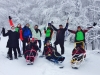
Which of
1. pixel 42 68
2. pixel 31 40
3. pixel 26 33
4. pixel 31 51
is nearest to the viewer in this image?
pixel 42 68

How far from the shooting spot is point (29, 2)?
1014 inches

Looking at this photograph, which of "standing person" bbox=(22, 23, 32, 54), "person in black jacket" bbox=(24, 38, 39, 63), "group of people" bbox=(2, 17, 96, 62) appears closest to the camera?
"person in black jacket" bbox=(24, 38, 39, 63)

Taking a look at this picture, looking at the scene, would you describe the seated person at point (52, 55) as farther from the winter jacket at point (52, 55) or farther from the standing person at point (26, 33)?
the standing person at point (26, 33)

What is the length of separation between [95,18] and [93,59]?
4.80 metres

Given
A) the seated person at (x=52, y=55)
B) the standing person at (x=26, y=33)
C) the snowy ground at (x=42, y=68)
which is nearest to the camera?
the snowy ground at (x=42, y=68)

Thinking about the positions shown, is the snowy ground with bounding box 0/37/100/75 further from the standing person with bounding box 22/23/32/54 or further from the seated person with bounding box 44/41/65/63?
the standing person with bounding box 22/23/32/54

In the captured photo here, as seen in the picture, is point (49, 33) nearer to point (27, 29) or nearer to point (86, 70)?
point (27, 29)

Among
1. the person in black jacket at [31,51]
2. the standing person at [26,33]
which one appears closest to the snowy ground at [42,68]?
the person in black jacket at [31,51]

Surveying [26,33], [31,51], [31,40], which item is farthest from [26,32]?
[31,51]

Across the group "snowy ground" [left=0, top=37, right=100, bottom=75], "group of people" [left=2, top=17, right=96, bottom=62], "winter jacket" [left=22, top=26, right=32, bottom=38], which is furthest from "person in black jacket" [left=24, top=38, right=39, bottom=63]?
"winter jacket" [left=22, top=26, right=32, bottom=38]

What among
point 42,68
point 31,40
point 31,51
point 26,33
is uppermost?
point 26,33

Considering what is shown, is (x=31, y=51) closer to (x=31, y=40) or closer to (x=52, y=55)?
(x=31, y=40)

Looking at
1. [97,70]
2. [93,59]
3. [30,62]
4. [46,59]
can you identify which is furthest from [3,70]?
[93,59]

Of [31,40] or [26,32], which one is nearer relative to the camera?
[31,40]
